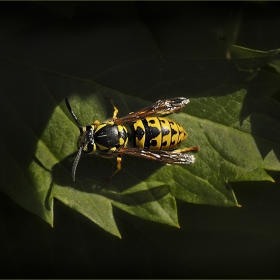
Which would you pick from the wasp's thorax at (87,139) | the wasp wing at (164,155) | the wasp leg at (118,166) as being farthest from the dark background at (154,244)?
the wasp's thorax at (87,139)

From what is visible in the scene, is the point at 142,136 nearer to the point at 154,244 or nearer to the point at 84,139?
the point at 84,139

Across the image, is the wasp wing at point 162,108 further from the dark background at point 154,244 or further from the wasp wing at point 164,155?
the dark background at point 154,244

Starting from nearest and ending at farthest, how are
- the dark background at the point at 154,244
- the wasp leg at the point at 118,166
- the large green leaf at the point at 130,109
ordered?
1. the large green leaf at the point at 130,109
2. the wasp leg at the point at 118,166
3. the dark background at the point at 154,244

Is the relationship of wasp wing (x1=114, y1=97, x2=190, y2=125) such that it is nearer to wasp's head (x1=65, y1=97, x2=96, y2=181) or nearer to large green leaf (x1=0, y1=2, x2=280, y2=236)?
large green leaf (x1=0, y1=2, x2=280, y2=236)

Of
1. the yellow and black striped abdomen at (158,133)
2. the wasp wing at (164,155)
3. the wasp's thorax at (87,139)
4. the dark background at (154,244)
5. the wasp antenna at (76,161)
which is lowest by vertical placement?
the dark background at (154,244)

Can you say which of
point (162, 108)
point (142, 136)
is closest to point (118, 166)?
point (142, 136)

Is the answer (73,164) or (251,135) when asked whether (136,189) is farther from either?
(251,135)

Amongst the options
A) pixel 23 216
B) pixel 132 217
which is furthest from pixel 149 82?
pixel 23 216

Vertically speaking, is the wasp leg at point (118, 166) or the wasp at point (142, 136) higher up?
the wasp at point (142, 136)
